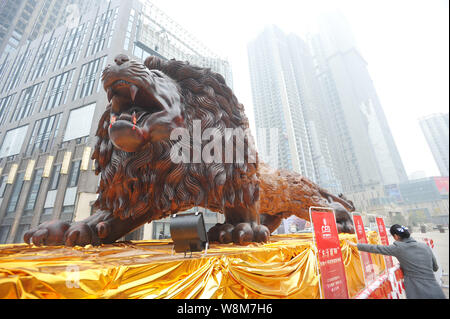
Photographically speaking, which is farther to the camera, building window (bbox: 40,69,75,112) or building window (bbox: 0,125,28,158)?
building window (bbox: 40,69,75,112)

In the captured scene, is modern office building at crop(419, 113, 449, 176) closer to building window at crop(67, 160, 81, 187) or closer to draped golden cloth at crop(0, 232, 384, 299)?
draped golden cloth at crop(0, 232, 384, 299)

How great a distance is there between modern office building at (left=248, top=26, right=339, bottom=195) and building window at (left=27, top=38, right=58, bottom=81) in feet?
20.8

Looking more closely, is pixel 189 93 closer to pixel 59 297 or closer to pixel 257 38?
pixel 59 297

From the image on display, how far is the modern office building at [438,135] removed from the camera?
4246 millimetres

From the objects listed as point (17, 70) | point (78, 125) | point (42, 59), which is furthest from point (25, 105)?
point (78, 125)

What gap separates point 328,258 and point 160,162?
1048mm

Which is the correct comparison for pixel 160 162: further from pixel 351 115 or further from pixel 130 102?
pixel 351 115

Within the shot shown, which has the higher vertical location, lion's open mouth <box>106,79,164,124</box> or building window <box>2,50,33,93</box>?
building window <box>2,50,33,93</box>

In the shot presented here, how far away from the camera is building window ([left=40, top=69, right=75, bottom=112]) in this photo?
6.72 m

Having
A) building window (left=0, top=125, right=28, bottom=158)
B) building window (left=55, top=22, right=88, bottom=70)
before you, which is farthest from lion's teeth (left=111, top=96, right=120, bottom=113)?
building window (left=55, top=22, right=88, bottom=70)

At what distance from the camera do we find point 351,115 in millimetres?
9031

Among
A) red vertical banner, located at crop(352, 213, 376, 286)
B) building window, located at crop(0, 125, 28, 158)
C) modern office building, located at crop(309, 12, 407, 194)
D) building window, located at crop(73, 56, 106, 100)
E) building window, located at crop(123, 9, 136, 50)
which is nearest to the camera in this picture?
red vertical banner, located at crop(352, 213, 376, 286)

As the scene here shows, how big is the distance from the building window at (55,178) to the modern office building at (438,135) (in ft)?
34.4
